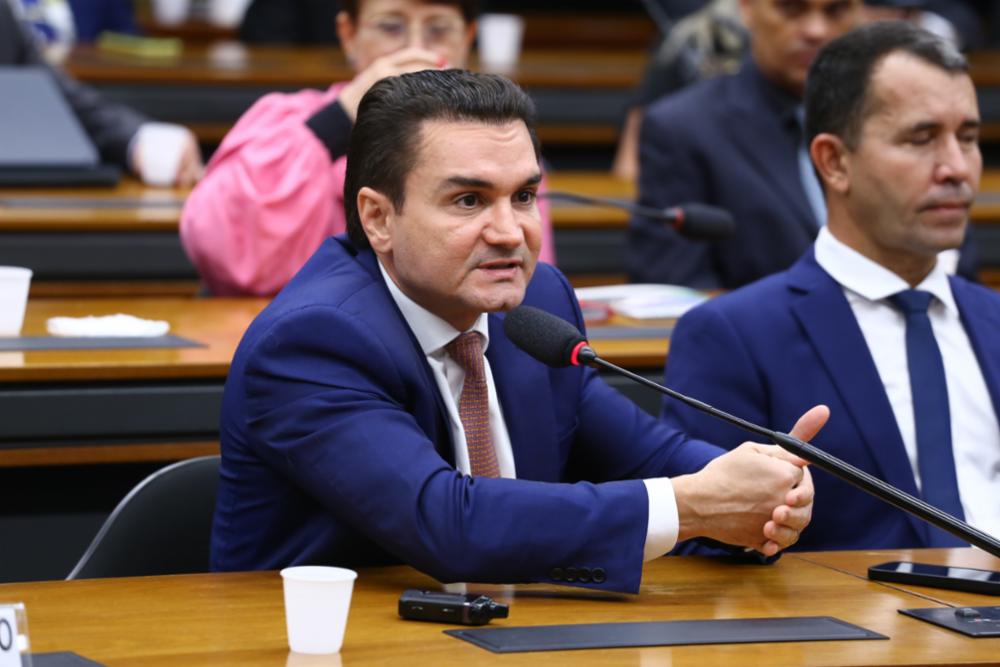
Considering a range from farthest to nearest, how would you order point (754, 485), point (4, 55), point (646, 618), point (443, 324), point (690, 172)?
point (4, 55) → point (690, 172) → point (443, 324) → point (754, 485) → point (646, 618)

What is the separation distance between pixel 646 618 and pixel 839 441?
0.79 metres

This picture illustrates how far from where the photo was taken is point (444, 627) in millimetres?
1645

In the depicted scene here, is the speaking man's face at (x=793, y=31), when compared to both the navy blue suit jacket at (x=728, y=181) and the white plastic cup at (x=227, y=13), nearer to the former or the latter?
the navy blue suit jacket at (x=728, y=181)

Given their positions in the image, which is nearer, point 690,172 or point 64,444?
point 64,444

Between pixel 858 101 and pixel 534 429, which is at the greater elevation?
pixel 858 101

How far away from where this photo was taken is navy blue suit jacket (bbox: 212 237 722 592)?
71.2 inches

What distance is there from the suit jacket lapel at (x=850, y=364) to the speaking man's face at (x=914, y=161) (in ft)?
0.40

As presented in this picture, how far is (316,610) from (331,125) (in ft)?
6.69

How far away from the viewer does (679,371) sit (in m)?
2.51

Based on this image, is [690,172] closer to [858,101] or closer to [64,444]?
[858,101]

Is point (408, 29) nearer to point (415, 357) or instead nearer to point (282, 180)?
point (282, 180)

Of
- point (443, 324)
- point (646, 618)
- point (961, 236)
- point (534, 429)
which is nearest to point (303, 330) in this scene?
point (443, 324)

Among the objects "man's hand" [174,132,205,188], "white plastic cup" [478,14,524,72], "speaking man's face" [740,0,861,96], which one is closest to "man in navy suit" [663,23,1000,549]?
"speaking man's face" [740,0,861,96]

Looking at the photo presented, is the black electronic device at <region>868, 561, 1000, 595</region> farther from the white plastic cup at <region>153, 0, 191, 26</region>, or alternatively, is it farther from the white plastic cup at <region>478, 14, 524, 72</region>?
the white plastic cup at <region>153, 0, 191, 26</region>
